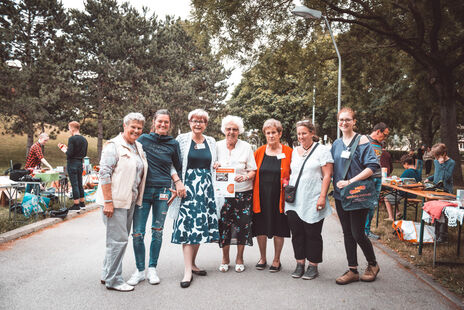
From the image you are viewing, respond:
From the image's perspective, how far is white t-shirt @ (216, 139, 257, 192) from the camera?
4367 mm

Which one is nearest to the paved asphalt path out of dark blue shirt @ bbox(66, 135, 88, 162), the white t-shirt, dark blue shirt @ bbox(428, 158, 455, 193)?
the white t-shirt

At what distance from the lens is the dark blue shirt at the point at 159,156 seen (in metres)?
4.06

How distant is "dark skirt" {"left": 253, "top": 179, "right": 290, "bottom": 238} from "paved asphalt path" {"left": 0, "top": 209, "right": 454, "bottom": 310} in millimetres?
538

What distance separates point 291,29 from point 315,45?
156 cm

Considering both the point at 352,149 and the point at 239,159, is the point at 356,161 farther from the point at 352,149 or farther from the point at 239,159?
the point at 239,159

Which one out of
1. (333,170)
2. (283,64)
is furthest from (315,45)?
(333,170)

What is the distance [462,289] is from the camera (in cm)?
390

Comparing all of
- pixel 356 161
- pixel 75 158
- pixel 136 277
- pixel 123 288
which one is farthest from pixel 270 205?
pixel 75 158

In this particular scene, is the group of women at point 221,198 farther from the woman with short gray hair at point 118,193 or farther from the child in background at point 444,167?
the child in background at point 444,167

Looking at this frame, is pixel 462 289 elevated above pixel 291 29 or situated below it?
below

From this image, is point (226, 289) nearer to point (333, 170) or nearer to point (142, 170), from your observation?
point (142, 170)

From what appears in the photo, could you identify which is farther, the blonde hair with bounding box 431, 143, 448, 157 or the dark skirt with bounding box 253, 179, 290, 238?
the blonde hair with bounding box 431, 143, 448, 157

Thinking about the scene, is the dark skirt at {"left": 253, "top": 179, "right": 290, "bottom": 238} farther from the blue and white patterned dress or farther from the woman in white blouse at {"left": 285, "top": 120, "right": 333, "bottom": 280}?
the blue and white patterned dress

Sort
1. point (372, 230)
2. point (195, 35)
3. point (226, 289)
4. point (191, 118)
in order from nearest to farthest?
→ point (226, 289)
point (191, 118)
point (372, 230)
point (195, 35)
